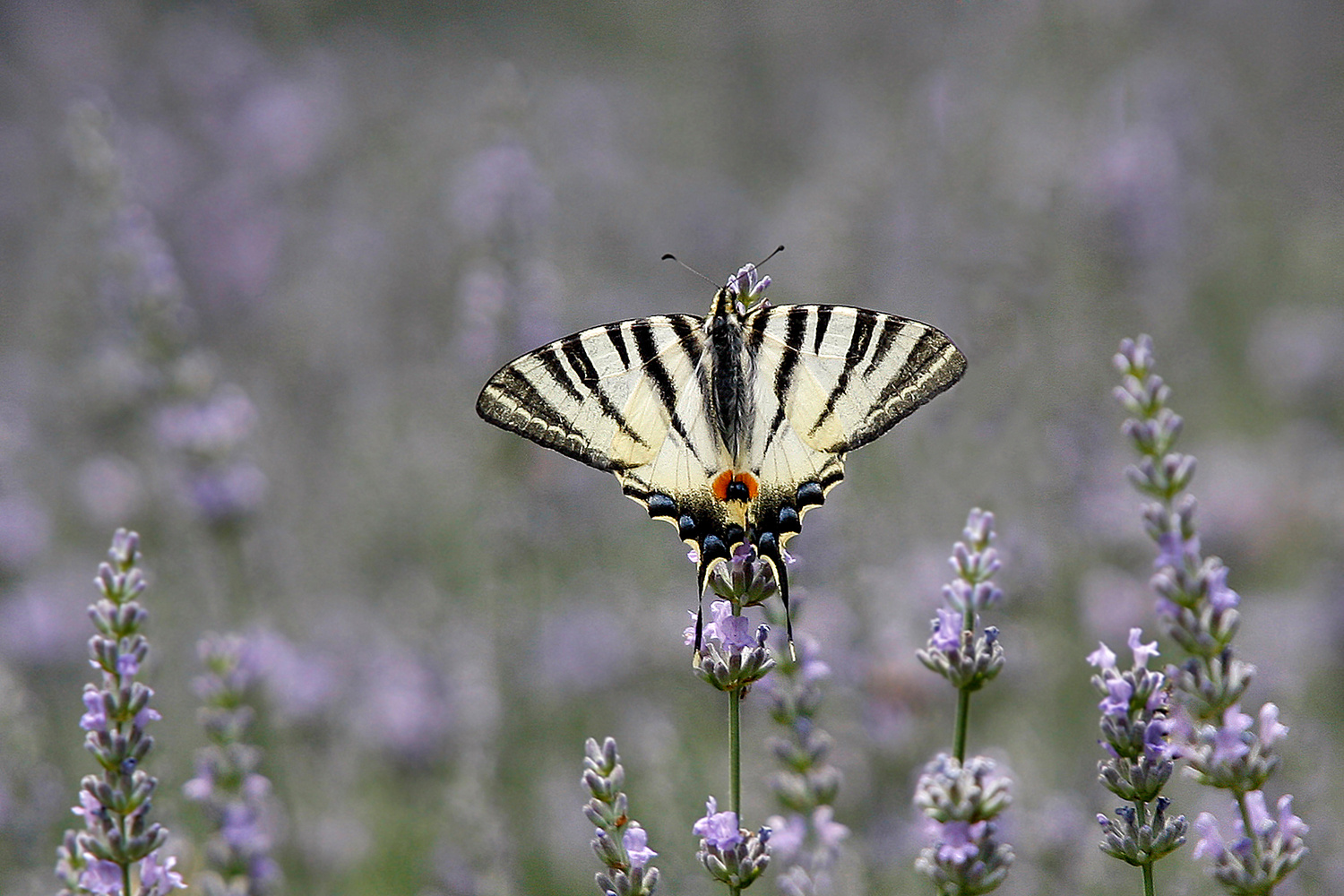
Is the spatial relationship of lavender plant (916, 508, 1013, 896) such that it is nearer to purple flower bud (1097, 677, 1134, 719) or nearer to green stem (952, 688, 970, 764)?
green stem (952, 688, 970, 764)

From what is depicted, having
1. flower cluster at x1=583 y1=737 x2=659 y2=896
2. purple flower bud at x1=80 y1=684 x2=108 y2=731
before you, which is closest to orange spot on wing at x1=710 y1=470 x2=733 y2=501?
flower cluster at x1=583 y1=737 x2=659 y2=896

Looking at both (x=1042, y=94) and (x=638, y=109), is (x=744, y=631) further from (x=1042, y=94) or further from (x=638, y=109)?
Result: (x=638, y=109)

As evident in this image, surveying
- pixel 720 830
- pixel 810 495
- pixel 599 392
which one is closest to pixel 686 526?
pixel 810 495

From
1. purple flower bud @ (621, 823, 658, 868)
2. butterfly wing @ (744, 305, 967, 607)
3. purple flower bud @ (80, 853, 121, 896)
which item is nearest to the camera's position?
purple flower bud @ (621, 823, 658, 868)

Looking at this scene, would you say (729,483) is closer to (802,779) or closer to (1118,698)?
(802,779)

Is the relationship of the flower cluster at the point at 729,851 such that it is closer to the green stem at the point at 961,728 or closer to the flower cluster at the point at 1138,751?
the green stem at the point at 961,728

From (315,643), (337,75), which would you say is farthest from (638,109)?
(315,643)

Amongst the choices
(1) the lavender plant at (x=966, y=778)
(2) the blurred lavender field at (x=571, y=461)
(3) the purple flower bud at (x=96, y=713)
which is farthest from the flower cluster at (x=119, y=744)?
(2) the blurred lavender field at (x=571, y=461)
